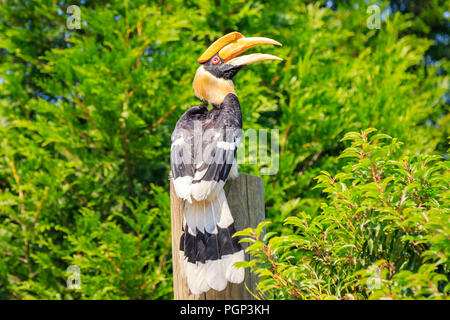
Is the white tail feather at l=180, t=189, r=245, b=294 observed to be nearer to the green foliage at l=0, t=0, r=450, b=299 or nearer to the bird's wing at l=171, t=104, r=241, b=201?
the bird's wing at l=171, t=104, r=241, b=201

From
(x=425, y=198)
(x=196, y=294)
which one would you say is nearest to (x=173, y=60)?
(x=196, y=294)

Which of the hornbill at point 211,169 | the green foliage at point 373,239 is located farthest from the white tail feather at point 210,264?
the green foliage at point 373,239

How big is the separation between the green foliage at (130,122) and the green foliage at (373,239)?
98.1 inches

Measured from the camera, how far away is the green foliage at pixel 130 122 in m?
4.22

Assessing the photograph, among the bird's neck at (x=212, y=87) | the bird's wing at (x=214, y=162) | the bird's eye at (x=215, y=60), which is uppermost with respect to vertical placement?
the bird's eye at (x=215, y=60)

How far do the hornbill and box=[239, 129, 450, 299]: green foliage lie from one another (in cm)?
29

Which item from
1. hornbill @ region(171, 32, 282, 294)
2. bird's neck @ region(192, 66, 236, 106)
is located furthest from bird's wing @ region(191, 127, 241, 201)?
bird's neck @ region(192, 66, 236, 106)

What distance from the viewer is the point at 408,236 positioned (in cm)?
133

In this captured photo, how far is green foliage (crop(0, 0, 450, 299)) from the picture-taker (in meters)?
4.22

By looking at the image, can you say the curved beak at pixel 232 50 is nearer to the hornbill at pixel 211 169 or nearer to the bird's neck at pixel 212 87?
the hornbill at pixel 211 169

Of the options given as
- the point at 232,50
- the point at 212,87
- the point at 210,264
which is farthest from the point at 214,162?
the point at 232,50

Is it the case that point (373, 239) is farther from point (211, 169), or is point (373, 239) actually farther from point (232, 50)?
point (232, 50)

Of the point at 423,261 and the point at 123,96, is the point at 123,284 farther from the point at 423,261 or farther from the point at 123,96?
the point at 423,261
